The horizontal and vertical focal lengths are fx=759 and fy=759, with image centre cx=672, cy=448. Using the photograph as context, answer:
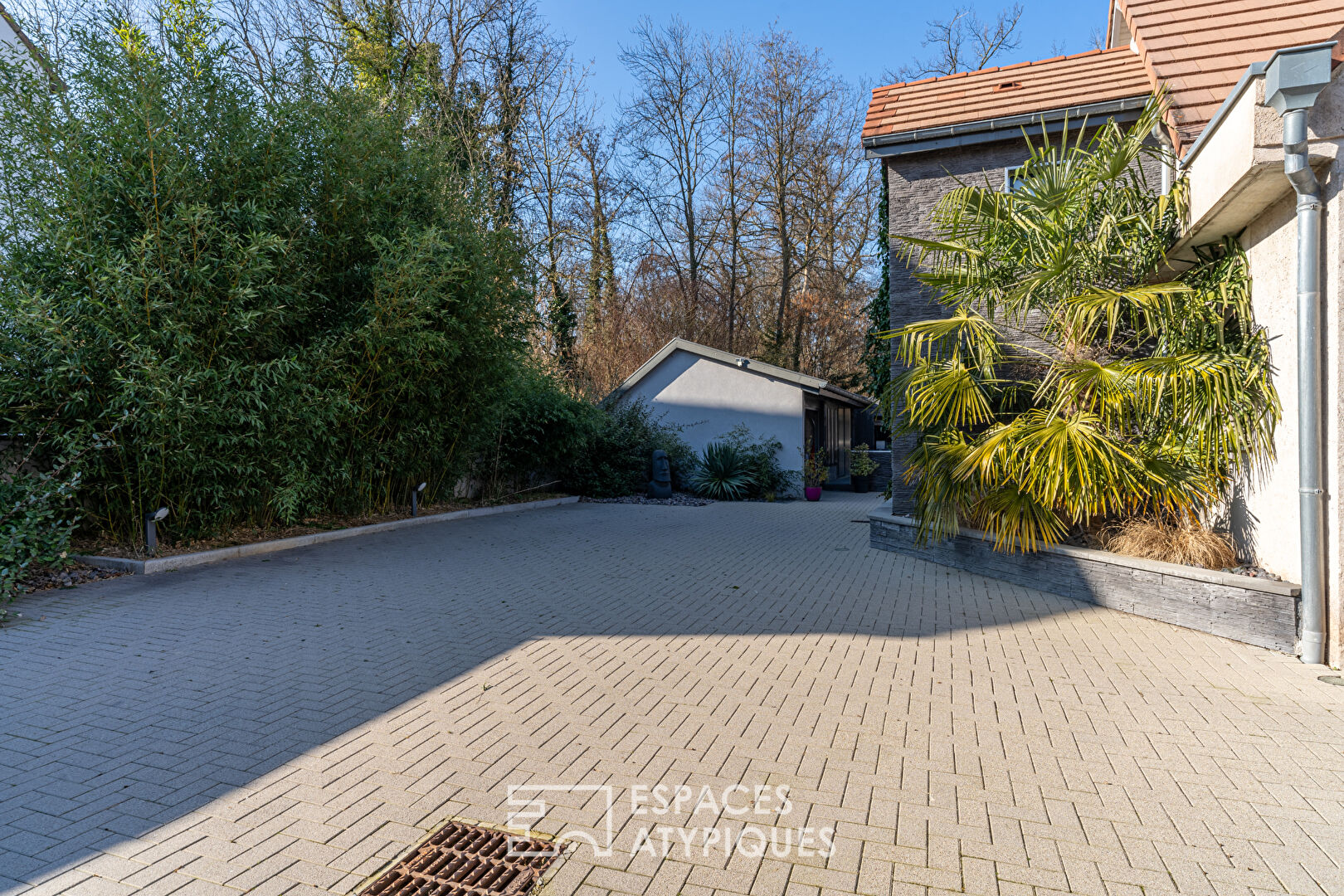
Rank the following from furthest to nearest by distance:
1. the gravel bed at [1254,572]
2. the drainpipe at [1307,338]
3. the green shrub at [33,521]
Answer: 1. the green shrub at [33,521]
2. the gravel bed at [1254,572]
3. the drainpipe at [1307,338]

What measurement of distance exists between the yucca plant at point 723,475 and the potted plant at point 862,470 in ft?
14.7

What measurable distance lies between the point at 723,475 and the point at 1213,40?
12683 millimetres

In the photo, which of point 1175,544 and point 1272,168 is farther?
point 1175,544

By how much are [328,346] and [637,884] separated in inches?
328

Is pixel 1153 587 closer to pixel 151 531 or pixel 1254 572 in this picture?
pixel 1254 572

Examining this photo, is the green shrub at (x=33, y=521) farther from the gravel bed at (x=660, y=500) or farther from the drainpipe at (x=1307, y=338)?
the gravel bed at (x=660, y=500)

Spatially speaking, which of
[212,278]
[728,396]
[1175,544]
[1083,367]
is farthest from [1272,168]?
[728,396]

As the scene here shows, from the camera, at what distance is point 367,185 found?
997cm

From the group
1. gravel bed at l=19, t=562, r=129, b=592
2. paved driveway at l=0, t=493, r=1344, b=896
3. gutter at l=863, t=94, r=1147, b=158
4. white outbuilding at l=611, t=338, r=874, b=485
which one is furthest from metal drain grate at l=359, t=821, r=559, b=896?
white outbuilding at l=611, t=338, r=874, b=485

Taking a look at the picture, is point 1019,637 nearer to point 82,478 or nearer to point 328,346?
point 328,346

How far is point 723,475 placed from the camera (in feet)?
61.2

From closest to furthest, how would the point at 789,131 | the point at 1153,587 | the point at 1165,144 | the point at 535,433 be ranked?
the point at 1153,587, the point at 1165,144, the point at 535,433, the point at 789,131

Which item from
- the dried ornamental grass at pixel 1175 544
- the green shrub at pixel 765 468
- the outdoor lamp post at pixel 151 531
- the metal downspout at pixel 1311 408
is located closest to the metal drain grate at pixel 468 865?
the metal downspout at pixel 1311 408

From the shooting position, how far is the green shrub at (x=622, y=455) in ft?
59.5
